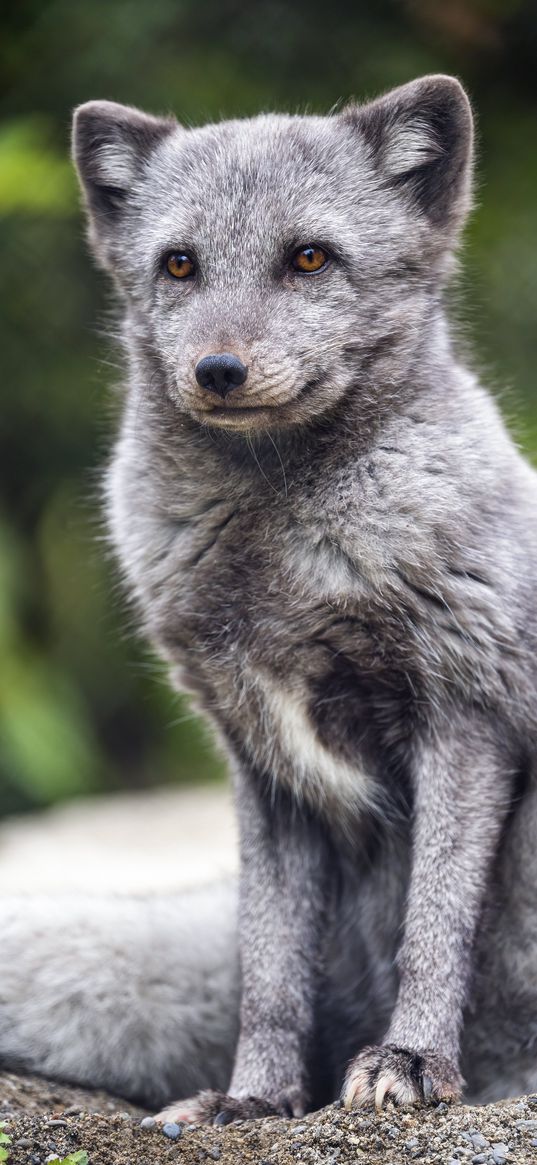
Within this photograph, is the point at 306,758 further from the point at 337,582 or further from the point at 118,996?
the point at 118,996

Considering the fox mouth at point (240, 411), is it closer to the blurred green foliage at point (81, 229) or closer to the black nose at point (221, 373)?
the black nose at point (221, 373)

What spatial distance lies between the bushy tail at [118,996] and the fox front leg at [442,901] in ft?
3.30

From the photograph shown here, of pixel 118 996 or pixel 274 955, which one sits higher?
pixel 274 955

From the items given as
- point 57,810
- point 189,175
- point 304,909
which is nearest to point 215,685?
point 304,909

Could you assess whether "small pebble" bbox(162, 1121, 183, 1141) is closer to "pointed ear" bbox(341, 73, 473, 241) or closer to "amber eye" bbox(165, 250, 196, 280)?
"amber eye" bbox(165, 250, 196, 280)

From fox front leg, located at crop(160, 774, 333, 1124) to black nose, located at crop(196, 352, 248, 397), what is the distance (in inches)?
47.2

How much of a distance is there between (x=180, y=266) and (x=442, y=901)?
1788mm

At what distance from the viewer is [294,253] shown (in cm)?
360

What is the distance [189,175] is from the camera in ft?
12.6

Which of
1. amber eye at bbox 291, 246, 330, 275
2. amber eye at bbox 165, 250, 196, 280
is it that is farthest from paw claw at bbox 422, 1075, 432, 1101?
amber eye at bbox 165, 250, 196, 280

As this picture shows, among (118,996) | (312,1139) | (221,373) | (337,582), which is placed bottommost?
(118,996)

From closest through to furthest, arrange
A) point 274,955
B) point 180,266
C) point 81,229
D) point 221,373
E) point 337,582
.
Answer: point 221,373 → point 337,582 → point 180,266 → point 274,955 → point 81,229

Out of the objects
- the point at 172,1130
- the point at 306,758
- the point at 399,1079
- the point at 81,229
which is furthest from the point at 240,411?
the point at 81,229

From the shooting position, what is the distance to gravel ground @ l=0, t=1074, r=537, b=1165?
303 cm
